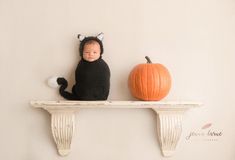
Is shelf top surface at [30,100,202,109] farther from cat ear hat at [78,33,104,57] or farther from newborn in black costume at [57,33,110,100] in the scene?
cat ear hat at [78,33,104,57]

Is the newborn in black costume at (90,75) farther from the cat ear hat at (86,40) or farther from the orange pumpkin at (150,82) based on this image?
the orange pumpkin at (150,82)

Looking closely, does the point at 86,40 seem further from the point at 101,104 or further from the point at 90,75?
the point at 101,104

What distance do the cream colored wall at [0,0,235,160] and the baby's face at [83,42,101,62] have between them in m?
0.10

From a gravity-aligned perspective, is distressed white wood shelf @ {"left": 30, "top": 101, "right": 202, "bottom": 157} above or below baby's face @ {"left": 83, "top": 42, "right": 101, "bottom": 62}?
below

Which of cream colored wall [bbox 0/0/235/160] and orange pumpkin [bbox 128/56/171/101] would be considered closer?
orange pumpkin [bbox 128/56/171/101]

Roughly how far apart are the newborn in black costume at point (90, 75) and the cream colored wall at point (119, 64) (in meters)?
0.07

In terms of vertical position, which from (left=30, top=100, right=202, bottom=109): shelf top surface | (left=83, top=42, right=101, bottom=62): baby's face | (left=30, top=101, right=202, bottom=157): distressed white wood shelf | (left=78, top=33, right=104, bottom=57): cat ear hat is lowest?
(left=30, top=101, right=202, bottom=157): distressed white wood shelf

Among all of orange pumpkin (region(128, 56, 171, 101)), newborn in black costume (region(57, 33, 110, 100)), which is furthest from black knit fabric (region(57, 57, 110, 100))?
orange pumpkin (region(128, 56, 171, 101))

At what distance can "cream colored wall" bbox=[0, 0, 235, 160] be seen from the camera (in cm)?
134

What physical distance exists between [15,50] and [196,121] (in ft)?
3.07

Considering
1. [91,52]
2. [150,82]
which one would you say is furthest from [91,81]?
[150,82]

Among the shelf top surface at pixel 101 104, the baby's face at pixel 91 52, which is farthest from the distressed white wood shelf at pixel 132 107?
the baby's face at pixel 91 52

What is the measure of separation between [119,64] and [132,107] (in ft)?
0.72

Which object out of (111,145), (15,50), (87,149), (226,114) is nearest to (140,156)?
(111,145)
